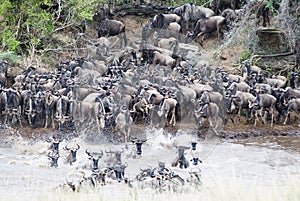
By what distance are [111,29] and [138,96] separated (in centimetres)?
786

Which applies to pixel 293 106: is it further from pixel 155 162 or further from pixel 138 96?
pixel 155 162

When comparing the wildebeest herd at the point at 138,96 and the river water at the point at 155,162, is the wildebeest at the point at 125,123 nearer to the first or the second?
the wildebeest herd at the point at 138,96

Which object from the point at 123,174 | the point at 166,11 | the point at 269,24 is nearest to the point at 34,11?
the point at 166,11

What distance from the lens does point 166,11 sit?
28.6 m

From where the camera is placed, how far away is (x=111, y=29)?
85.5 ft

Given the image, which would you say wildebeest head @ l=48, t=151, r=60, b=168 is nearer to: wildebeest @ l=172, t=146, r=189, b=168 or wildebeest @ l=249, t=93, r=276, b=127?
wildebeest @ l=172, t=146, r=189, b=168

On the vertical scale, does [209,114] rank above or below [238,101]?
below

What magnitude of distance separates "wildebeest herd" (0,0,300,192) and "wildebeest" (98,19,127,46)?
317 cm

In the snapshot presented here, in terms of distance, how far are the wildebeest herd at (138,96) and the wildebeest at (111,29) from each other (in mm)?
3168

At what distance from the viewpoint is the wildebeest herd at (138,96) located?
18.0 m

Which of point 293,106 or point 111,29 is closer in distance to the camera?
point 293,106

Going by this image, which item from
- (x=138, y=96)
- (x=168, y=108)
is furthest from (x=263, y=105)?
(x=138, y=96)

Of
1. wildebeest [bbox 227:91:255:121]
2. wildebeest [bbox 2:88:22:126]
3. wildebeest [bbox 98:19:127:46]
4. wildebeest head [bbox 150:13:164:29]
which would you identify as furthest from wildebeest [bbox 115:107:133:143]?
wildebeest head [bbox 150:13:164:29]

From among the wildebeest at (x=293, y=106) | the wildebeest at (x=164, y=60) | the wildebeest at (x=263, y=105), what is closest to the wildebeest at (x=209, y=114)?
the wildebeest at (x=263, y=105)
